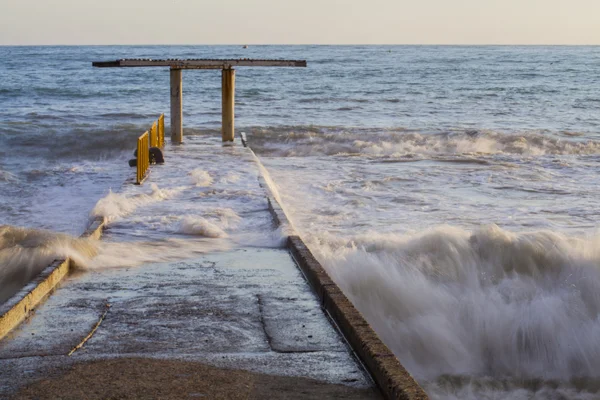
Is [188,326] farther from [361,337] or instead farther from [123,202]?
[123,202]

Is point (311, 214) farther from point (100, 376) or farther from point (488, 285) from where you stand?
point (100, 376)

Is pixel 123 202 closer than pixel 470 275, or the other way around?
pixel 470 275

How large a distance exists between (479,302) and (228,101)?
1341 cm

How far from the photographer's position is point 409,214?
13234 mm

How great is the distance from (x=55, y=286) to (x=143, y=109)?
30.9 metres

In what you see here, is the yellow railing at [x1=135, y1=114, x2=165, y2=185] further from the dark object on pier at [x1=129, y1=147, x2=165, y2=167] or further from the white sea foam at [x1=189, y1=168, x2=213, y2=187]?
the white sea foam at [x1=189, y1=168, x2=213, y2=187]

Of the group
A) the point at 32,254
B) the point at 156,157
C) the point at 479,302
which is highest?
the point at 32,254

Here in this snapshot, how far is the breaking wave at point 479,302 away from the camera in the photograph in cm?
682

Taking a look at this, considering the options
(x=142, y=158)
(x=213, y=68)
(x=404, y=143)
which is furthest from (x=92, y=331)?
(x=404, y=143)

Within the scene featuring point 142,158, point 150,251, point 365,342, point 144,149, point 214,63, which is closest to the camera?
point 365,342

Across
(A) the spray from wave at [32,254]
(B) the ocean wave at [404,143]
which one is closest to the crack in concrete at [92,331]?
(A) the spray from wave at [32,254]

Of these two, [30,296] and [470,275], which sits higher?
[30,296]

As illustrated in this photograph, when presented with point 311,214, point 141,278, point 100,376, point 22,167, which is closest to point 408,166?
point 311,214

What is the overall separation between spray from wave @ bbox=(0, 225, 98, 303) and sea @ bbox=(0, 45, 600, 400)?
0.02 meters
